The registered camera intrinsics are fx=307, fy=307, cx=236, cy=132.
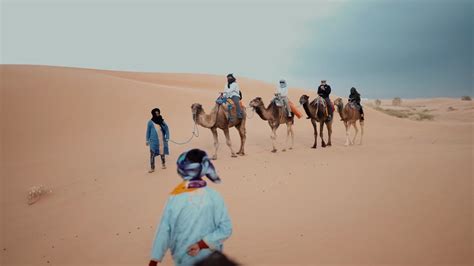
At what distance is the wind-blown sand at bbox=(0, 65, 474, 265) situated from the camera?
14.6ft

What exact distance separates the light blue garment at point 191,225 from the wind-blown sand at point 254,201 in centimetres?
178

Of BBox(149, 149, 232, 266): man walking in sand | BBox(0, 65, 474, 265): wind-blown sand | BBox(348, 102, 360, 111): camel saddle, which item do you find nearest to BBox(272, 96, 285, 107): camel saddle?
BBox(0, 65, 474, 265): wind-blown sand

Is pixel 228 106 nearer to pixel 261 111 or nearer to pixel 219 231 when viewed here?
pixel 261 111

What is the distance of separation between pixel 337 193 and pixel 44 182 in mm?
8822

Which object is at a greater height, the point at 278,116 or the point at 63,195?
the point at 278,116

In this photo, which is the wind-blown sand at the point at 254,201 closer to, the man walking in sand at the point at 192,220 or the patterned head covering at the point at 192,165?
the man walking in sand at the point at 192,220

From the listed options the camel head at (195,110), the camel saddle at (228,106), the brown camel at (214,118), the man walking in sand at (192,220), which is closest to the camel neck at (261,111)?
the brown camel at (214,118)

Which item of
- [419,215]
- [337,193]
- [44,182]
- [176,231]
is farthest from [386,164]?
[44,182]

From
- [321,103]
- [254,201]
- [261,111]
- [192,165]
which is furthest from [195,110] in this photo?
[192,165]

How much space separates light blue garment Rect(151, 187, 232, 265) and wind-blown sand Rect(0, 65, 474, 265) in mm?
1781

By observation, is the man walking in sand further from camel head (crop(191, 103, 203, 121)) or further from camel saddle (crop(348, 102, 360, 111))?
camel saddle (crop(348, 102, 360, 111))

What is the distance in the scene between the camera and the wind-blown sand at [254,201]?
446cm

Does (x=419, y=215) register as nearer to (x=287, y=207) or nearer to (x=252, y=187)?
(x=287, y=207)

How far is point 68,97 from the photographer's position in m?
17.2
